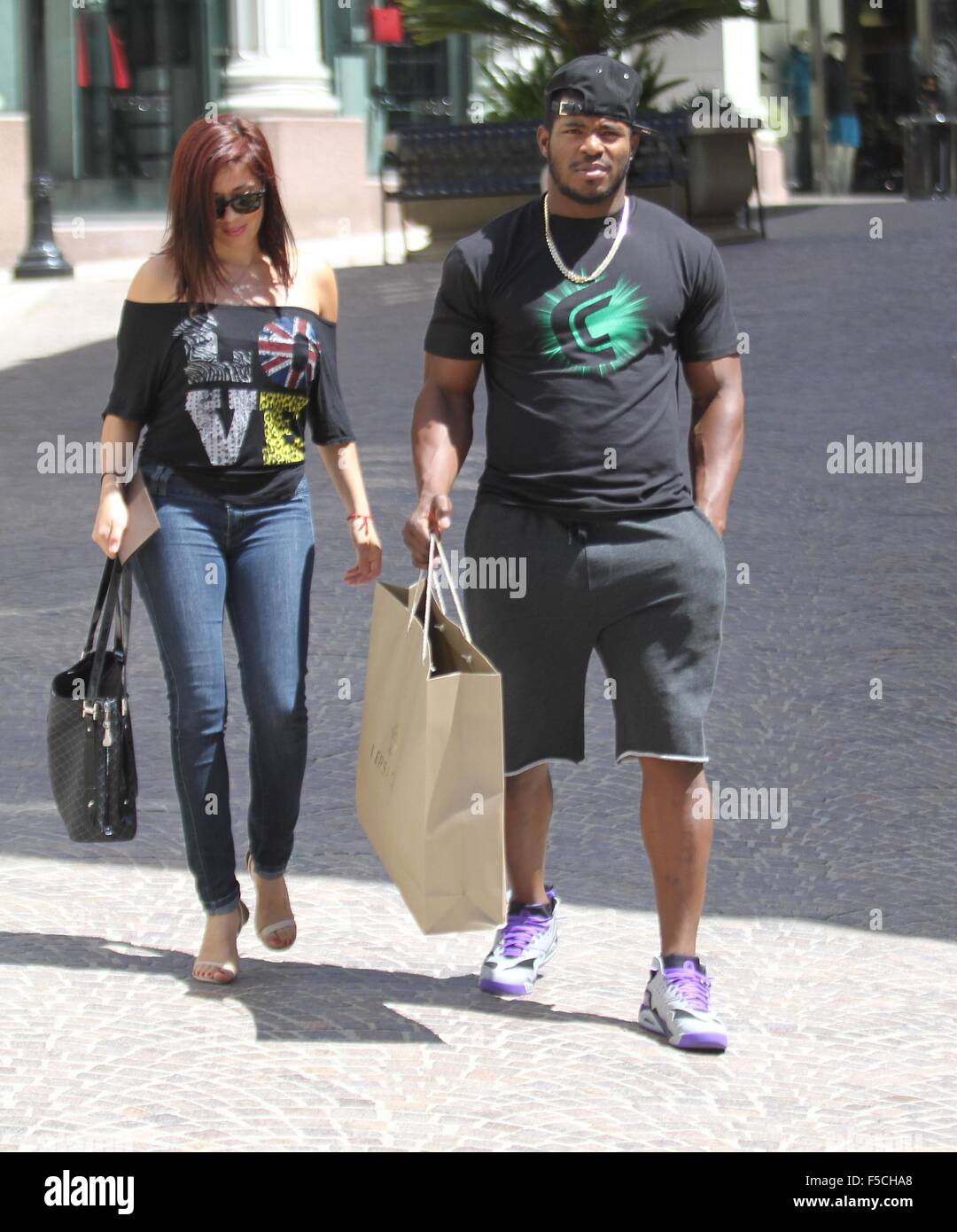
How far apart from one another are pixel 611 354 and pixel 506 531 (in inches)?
16.9

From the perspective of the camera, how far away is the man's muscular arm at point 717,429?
4320mm

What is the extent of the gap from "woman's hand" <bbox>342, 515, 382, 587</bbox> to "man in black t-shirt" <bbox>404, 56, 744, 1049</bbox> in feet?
1.27

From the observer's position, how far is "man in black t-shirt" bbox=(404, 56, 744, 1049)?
4195mm

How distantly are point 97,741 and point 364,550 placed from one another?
0.75 meters

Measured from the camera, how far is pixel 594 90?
4.13 m

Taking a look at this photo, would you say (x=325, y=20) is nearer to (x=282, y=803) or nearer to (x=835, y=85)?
(x=835, y=85)

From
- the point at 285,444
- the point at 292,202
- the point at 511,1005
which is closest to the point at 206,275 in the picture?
the point at 285,444

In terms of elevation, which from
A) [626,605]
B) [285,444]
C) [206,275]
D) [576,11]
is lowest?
[626,605]

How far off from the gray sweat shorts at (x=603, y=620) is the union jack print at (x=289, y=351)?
54cm

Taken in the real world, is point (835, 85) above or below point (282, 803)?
above
